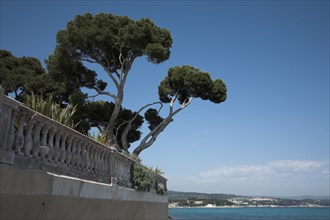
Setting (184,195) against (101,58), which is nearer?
(101,58)

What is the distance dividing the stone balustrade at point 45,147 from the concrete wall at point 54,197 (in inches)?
6.0

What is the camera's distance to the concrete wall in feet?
12.9

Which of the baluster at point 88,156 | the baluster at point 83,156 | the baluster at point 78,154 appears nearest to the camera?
the baluster at point 78,154

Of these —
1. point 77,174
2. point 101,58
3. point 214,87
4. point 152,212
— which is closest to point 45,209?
point 77,174

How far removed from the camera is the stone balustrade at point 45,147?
4127 millimetres

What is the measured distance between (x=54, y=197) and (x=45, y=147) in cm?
69

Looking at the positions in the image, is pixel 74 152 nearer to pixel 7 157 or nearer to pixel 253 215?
pixel 7 157

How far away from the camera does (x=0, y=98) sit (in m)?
3.94

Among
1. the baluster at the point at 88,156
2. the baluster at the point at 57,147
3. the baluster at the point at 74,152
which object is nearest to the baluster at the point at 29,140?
the baluster at the point at 57,147

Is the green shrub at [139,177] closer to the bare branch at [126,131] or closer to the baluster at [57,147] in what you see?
the baluster at [57,147]

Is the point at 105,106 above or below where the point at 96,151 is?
above

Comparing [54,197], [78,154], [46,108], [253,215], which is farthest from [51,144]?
[253,215]

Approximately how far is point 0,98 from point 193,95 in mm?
16959

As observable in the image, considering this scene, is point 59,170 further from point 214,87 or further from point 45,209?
point 214,87
